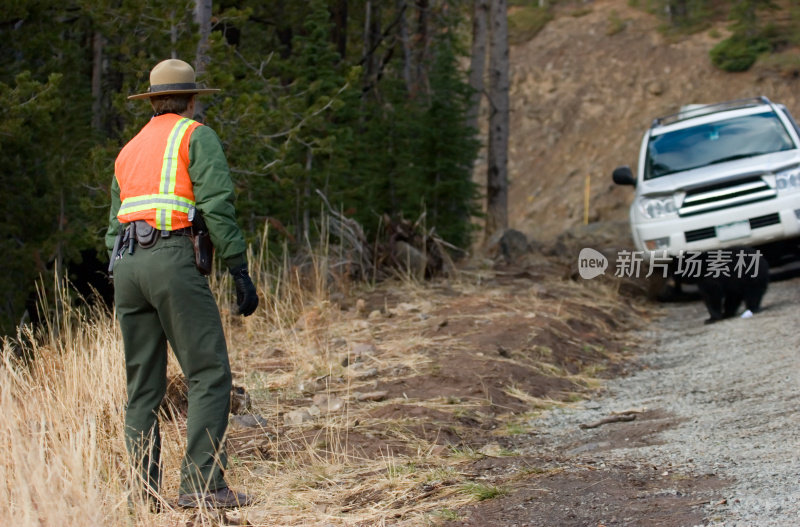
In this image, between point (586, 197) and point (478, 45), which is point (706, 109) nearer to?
point (478, 45)

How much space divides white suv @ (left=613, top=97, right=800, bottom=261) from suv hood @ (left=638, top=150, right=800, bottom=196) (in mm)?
11

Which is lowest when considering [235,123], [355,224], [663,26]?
[355,224]

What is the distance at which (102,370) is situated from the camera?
6.04 m

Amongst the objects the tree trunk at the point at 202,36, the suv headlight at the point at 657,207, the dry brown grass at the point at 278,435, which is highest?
the tree trunk at the point at 202,36

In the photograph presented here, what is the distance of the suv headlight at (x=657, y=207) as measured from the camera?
453 inches

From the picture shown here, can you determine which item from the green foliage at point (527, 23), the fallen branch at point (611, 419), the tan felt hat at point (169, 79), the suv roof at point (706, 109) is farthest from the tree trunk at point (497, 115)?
the green foliage at point (527, 23)

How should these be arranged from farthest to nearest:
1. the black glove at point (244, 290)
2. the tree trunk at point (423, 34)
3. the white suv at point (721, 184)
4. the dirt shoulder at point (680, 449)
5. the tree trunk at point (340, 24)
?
the tree trunk at point (423, 34), the tree trunk at point (340, 24), the white suv at point (721, 184), the black glove at point (244, 290), the dirt shoulder at point (680, 449)

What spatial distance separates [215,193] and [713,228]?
25.5ft

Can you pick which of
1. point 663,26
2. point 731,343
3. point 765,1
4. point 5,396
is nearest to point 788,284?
point 731,343

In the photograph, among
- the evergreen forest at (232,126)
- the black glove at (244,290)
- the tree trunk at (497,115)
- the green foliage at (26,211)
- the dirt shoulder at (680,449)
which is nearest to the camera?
the dirt shoulder at (680,449)

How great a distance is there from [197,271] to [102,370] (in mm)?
1663

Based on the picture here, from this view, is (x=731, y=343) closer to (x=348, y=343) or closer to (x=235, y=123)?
(x=348, y=343)

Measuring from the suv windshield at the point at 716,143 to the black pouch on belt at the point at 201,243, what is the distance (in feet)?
28.0

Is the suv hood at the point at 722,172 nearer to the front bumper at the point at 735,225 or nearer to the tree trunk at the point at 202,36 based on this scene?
the front bumper at the point at 735,225
